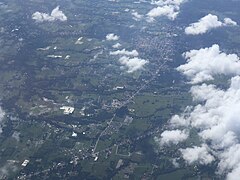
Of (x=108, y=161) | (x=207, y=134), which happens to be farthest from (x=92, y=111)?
(x=207, y=134)

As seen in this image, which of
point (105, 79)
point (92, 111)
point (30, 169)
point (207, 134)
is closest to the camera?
point (30, 169)

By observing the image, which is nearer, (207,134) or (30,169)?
(30,169)

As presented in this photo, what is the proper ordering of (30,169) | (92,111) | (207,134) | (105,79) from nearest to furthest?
(30,169) < (207,134) < (92,111) < (105,79)

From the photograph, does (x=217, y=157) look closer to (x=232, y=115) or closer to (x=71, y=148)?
(x=232, y=115)

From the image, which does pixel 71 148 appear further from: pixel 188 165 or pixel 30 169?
pixel 188 165

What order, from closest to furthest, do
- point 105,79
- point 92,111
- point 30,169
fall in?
point 30,169 → point 92,111 → point 105,79

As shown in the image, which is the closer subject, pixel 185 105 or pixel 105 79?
pixel 185 105

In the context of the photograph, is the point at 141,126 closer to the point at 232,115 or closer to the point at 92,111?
the point at 92,111

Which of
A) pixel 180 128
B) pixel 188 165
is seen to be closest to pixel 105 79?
pixel 180 128
